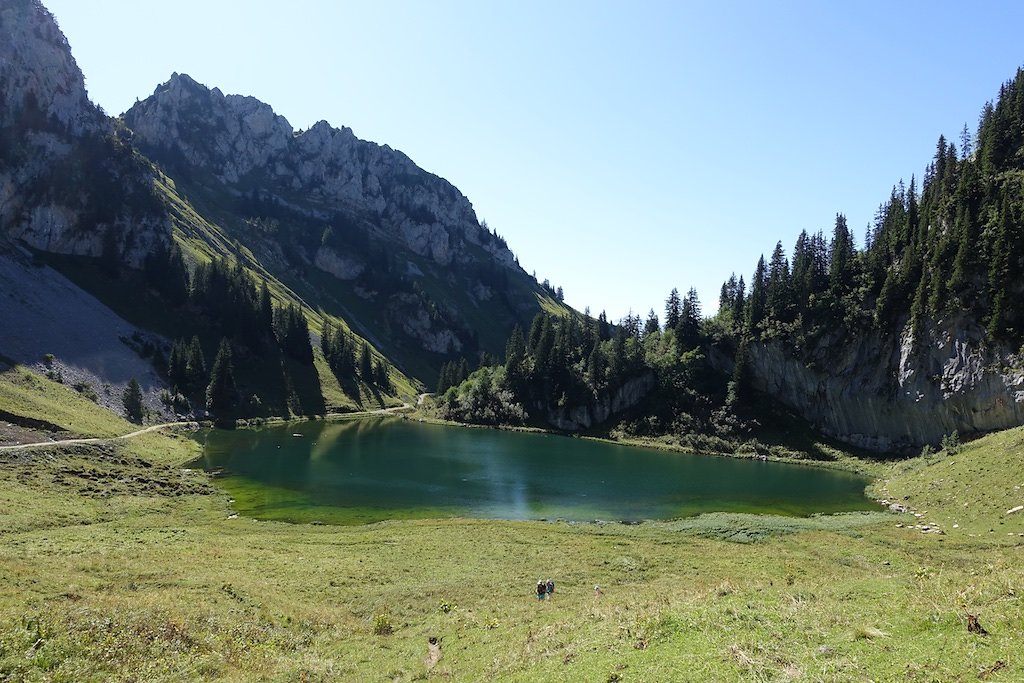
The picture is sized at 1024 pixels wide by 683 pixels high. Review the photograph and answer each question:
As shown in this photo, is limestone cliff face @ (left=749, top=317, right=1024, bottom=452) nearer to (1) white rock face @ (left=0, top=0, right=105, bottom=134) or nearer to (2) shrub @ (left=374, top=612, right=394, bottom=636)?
(2) shrub @ (left=374, top=612, right=394, bottom=636)

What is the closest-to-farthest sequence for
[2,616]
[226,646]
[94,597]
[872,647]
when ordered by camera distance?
[872,647], [2,616], [226,646], [94,597]

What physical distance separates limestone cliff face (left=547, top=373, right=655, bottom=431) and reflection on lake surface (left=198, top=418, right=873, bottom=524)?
23100 mm

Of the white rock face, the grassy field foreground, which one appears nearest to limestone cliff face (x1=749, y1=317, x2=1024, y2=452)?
the grassy field foreground

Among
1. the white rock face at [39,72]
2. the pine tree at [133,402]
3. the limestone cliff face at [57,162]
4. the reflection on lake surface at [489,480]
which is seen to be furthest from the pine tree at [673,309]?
the white rock face at [39,72]

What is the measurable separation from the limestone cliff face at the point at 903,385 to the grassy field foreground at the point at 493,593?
33515 millimetres

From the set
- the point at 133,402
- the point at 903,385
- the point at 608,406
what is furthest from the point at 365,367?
the point at 903,385

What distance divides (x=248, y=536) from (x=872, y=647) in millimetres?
44114

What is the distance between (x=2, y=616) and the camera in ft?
60.0

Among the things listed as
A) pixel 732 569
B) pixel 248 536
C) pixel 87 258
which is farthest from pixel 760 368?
pixel 87 258

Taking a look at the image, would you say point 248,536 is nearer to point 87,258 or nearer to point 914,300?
point 914,300

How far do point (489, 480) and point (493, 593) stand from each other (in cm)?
4622

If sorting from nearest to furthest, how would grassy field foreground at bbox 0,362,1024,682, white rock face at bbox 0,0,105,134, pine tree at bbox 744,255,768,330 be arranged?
grassy field foreground at bbox 0,362,1024,682
pine tree at bbox 744,255,768,330
white rock face at bbox 0,0,105,134

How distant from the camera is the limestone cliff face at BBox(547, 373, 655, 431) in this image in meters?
141

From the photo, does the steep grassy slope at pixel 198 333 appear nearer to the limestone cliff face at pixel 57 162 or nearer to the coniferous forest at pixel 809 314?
the limestone cliff face at pixel 57 162
